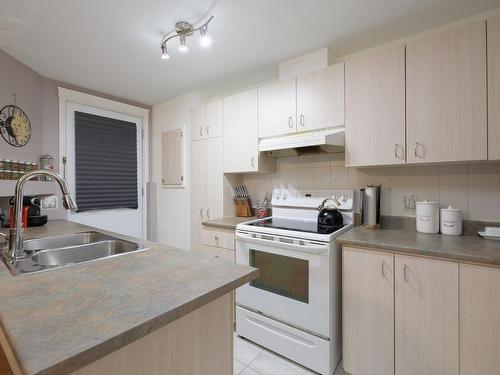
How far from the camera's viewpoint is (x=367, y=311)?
1.56 metres

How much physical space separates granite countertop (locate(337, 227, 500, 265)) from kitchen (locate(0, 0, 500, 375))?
1 cm

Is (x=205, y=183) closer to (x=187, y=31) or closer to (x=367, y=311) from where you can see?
(x=187, y=31)

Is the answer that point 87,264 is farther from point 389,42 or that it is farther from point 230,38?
point 389,42

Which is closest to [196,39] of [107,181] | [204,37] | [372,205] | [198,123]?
[204,37]

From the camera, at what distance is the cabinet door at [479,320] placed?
1232 mm

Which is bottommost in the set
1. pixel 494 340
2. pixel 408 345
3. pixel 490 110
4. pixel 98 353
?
pixel 408 345

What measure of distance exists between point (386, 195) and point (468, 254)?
81 cm

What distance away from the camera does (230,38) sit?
1977 millimetres

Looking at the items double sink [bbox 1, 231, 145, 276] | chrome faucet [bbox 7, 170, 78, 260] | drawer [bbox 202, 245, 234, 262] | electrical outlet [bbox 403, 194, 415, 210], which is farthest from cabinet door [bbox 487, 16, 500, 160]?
chrome faucet [bbox 7, 170, 78, 260]

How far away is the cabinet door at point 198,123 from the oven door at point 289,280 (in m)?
1.29

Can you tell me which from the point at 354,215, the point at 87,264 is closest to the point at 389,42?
the point at 354,215

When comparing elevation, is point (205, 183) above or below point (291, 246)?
above

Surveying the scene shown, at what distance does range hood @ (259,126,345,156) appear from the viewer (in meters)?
1.86

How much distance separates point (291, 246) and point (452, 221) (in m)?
1.05
